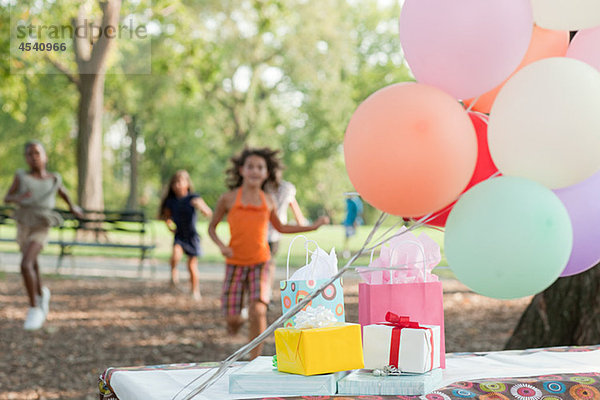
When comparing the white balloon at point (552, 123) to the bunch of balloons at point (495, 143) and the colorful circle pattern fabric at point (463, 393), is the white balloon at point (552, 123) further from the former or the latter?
the colorful circle pattern fabric at point (463, 393)

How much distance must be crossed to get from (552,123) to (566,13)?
36 centimetres

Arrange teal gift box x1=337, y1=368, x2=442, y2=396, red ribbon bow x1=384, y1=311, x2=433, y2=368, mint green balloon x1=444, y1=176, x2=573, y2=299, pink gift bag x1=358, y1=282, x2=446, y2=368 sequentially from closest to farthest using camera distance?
mint green balloon x1=444, y1=176, x2=573, y2=299, teal gift box x1=337, y1=368, x2=442, y2=396, red ribbon bow x1=384, y1=311, x2=433, y2=368, pink gift bag x1=358, y1=282, x2=446, y2=368

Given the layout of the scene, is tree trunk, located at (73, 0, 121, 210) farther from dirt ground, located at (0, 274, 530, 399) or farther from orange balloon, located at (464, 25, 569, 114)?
orange balloon, located at (464, 25, 569, 114)

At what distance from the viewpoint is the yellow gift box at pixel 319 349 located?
2.05 metres

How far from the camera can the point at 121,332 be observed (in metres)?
7.14

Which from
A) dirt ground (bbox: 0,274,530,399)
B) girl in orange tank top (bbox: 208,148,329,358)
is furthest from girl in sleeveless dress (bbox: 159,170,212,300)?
girl in orange tank top (bbox: 208,148,329,358)

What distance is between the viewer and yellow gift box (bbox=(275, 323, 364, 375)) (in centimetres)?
205

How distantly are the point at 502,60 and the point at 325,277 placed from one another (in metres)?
0.85

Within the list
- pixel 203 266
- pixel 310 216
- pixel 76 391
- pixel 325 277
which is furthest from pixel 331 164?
pixel 325 277

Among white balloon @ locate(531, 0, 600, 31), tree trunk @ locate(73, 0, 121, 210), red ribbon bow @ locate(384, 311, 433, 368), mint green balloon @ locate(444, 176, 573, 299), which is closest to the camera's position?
mint green balloon @ locate(444, 176, 573, 299)

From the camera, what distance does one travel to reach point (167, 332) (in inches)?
282

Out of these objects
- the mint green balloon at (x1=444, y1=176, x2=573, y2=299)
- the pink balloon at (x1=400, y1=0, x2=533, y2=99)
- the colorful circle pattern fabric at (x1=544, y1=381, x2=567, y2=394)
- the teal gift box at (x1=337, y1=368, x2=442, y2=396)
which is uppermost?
the pink balloon at (x1=400, y1=0, x2=533, y2=99)

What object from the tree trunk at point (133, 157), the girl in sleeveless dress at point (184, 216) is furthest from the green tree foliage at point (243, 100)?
the girl in sleeveless dress at point (184, 216)

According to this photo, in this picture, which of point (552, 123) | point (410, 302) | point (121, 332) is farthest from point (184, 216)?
point (552, 123)
